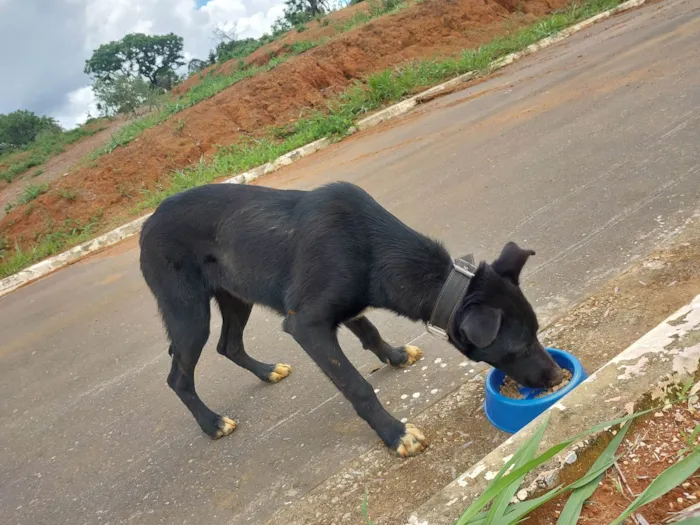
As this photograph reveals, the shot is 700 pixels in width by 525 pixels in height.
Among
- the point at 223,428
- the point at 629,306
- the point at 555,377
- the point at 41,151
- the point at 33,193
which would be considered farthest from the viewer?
the point at 41,151

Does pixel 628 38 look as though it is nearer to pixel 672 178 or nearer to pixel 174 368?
pixel 672 178

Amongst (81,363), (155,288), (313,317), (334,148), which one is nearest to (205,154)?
(334,148)

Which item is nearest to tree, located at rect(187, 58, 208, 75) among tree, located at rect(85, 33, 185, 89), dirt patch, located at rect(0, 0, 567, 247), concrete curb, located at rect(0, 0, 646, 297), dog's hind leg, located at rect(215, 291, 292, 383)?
tree, located at rect(85, 33, 185, 89)

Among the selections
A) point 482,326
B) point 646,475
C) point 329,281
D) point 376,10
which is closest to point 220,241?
point 329,281

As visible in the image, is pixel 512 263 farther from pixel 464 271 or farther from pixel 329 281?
pixel 329 281

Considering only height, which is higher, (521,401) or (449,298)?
(449,298)

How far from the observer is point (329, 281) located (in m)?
3.24

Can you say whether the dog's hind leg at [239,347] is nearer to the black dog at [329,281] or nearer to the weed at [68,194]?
the black dog at [329,281]

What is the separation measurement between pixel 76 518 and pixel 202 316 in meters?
1.42

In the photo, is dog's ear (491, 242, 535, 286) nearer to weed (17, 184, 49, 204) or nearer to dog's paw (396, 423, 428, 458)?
dog's paw (396, 423, 428, 458)

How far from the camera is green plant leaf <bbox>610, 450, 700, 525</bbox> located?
1.79 m

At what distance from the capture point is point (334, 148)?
12438 millimetres

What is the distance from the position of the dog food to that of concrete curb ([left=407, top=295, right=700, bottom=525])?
1.65 feet

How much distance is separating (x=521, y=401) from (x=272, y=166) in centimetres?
1004
